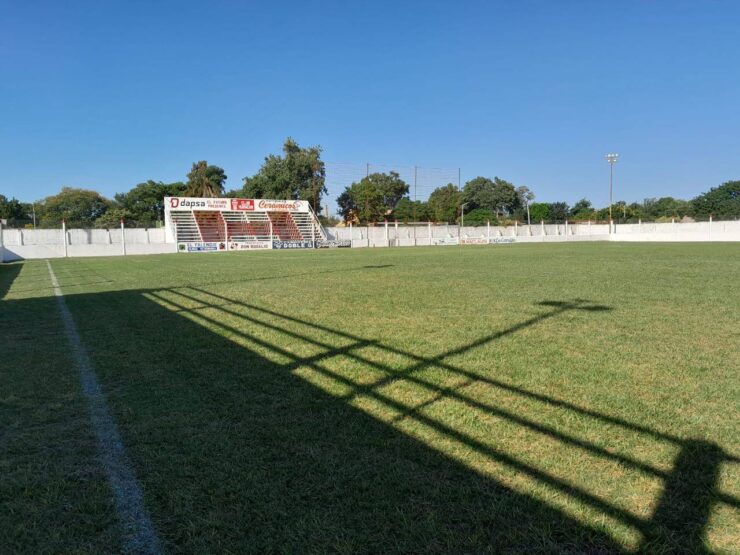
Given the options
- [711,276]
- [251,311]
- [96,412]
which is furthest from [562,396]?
[711,276]

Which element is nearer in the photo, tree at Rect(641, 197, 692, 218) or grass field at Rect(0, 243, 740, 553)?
grass field at Rect(0, 243, 740, 553)

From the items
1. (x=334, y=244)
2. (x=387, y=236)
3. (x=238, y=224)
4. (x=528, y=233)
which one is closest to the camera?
(x=334, y=244)

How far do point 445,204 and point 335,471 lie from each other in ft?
251

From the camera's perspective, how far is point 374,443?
10.5 ft

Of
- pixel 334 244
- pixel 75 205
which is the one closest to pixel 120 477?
pixel 334 244

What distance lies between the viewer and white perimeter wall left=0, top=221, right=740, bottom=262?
3691 centimetres

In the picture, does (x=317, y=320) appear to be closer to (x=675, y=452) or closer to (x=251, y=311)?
(x=251, y=311)

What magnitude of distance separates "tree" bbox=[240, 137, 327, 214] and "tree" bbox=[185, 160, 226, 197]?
787 cm

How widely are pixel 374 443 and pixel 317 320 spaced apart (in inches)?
176

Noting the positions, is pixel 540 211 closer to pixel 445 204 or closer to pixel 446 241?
pixel 445 204

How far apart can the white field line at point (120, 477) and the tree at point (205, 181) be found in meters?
73.9

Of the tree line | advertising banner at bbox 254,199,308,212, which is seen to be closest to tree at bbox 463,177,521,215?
the tree line

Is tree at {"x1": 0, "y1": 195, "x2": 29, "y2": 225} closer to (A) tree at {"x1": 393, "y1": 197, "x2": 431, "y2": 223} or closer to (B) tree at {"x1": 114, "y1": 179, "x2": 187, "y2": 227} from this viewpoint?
(B) tree at {"x1": 114, "y1": 179, "x2": 187, "y2": 227}

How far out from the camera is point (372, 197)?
71.2m
